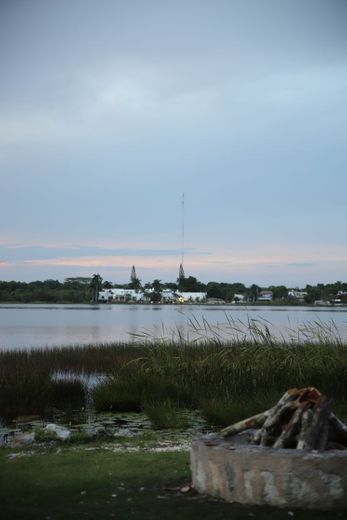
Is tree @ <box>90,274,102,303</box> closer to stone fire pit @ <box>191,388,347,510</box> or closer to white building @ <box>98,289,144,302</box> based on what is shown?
white building @ <box>98,289,144,302</box>

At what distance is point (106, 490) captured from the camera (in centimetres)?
530

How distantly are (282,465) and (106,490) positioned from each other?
1568 mm

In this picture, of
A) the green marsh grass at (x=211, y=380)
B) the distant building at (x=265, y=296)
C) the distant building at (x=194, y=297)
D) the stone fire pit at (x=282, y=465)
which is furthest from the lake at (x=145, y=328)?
the distant building at (x=265, y=296)

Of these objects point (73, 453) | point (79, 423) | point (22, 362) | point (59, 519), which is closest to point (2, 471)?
point (73, 453)

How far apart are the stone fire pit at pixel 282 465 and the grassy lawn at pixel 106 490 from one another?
0.10 meters

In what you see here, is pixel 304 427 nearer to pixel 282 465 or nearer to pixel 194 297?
pixel 282 465

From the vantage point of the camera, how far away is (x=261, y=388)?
1055 centimetres

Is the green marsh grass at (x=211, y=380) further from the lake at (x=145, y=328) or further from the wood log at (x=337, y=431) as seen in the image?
the wood log at (x=337, y=431)

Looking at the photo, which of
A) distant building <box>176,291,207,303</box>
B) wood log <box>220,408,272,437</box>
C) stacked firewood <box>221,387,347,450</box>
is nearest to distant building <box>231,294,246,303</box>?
distant building <box>176,291,207,303</box>

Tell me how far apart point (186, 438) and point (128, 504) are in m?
3.30

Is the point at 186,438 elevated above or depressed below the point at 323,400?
below

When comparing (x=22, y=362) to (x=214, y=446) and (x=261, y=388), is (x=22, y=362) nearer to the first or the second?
(x=261, y=388)

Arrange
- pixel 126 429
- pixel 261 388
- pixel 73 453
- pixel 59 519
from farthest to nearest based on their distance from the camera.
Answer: pixel 261 388 → pixel 126 429 → pixel 73 453 → pixel 59 519

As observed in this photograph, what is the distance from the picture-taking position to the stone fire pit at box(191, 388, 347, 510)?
181 inches
